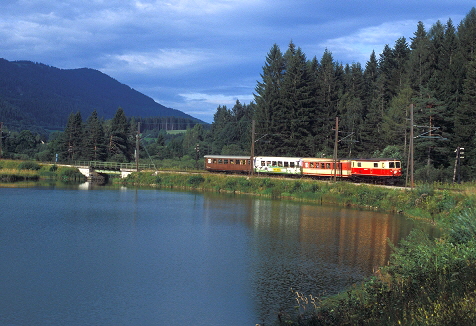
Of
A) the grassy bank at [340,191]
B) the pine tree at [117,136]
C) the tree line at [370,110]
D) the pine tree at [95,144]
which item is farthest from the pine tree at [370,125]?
the pine tree at [95,144]

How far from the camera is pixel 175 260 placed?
2716cm

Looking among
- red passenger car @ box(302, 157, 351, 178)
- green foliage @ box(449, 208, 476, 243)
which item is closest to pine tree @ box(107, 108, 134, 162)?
red passenger car @ box(302, 157, 351, 178)

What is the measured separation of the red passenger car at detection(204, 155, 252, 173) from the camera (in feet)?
245

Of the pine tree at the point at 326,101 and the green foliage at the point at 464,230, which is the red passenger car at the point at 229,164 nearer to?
the pine tree at the point at 326,101

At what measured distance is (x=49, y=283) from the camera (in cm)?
2222

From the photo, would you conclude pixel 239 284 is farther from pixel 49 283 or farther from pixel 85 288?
pixel 49 283

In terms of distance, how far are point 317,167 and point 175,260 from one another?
42.7 meters

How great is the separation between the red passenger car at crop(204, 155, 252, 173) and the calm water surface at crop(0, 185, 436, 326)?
25.3m

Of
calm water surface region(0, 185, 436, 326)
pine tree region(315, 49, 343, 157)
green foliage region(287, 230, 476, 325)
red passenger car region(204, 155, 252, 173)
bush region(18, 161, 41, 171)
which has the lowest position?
calm water surface region(0, 185, 436, 326)

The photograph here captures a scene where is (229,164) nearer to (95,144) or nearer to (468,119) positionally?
(468,119)

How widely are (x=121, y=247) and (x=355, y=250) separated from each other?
1359 centimetres

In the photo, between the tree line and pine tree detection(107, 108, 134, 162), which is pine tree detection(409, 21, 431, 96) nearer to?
the tree line

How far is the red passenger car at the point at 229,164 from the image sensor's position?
74.7 meters

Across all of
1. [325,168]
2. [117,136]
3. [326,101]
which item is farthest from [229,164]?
[117,136]
